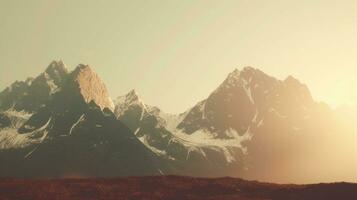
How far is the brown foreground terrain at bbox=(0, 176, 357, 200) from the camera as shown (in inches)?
2136

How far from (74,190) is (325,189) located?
27.8 m

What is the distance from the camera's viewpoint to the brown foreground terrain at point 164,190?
2136 inches

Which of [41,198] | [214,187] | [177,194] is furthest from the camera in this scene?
[214,187]

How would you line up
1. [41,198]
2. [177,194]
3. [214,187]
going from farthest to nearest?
1. [214,187]
2. [177,194]
3. [41,198]

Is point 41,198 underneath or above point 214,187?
underneath

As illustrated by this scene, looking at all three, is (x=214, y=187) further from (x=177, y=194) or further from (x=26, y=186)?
(x=26, y=186)

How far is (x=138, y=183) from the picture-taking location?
62.5 meters

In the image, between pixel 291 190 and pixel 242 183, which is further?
pixel 242 183

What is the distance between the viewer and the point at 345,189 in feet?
188

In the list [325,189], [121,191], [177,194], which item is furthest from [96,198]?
[325,189]

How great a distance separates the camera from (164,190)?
5825cm

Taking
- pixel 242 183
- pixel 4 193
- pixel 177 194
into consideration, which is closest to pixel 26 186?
pixel 4 193

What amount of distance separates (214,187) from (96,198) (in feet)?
48.3

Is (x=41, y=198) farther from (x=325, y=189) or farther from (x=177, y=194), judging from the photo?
(x=325, y=189)
